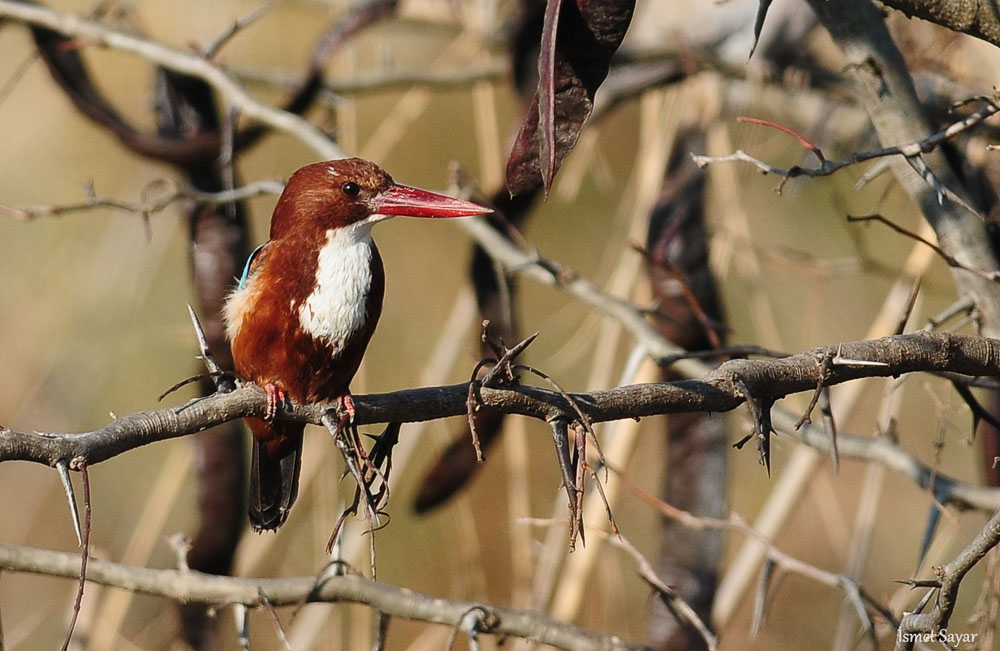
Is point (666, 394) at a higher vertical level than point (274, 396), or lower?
lower

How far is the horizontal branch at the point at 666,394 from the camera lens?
1444mm

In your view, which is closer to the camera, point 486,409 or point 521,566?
point 486,409

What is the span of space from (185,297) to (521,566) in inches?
108

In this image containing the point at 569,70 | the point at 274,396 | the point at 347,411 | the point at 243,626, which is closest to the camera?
the point at 569,70

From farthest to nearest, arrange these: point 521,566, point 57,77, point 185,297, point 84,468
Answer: point 185,297 < point 57,77 < point 521,566 < point 84,468

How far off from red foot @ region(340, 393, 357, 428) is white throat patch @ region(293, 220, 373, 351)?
0.23m

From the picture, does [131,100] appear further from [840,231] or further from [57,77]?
[840,231]

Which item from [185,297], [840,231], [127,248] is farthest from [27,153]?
[840,231]

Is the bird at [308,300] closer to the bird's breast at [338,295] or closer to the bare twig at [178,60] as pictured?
the bird's breast at [338,295]

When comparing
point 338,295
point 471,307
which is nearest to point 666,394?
point 338,295

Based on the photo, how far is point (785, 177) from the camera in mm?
1505

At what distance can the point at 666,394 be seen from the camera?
1.48m

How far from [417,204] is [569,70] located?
85 centimetres

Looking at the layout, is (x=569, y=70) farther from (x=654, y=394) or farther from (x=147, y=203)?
(x=147, y=203)
